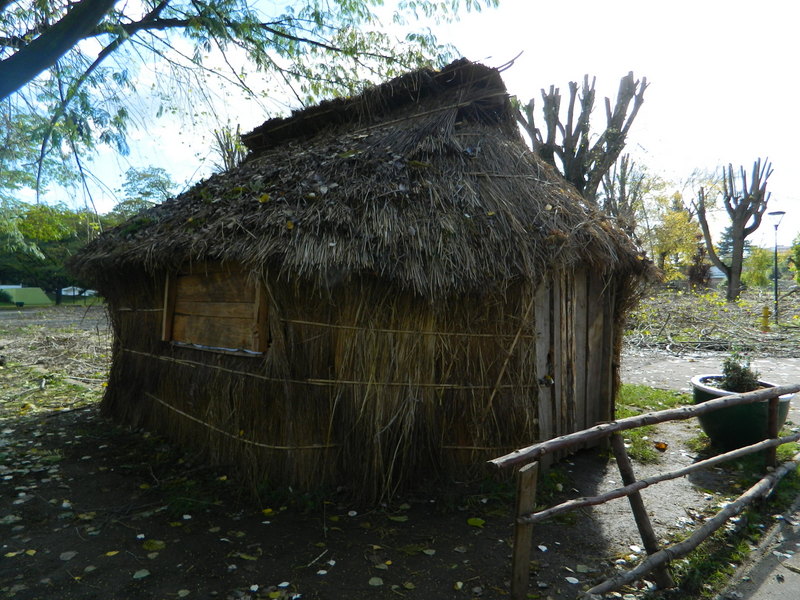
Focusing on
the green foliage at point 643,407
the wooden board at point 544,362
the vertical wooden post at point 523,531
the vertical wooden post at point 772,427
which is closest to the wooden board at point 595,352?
the green foliage at point 643,407

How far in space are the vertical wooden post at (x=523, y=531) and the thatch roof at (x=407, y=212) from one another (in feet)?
5.68

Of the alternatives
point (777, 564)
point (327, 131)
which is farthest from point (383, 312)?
point (327, 131)

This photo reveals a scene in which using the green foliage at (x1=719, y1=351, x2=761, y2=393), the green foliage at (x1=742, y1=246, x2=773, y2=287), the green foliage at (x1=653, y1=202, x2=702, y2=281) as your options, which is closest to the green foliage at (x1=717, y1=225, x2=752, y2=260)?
the green foliage at (x1=742, y1=246, x2=773, y2=287)

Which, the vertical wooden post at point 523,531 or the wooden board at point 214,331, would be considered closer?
the vertical wooden post at point 523,531

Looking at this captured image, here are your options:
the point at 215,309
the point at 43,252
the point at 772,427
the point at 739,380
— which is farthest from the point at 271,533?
the point at 43,252

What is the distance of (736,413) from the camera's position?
517cm

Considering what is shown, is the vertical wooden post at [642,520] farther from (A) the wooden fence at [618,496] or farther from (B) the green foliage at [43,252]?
(B) the green foliage at [43,252]

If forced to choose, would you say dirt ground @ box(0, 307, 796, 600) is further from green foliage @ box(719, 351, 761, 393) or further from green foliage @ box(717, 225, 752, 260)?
green foliage @ box(717, 225, 752, 260)

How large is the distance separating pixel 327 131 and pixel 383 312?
3.79 metres

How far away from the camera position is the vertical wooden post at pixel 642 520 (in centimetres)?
305

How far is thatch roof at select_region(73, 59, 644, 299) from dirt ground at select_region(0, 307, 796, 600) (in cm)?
191

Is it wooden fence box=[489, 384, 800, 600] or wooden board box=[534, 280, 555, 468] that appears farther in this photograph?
wooden board box=[534, 280, 555, 468]

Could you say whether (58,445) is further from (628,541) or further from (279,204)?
(628,541)

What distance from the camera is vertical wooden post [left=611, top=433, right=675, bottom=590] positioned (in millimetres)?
3051
